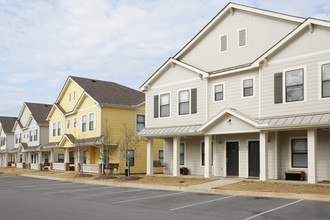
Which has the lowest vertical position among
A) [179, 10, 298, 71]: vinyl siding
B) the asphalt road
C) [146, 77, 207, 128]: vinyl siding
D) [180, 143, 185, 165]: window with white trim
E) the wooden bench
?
the asphalt road

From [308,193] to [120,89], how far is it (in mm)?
27955

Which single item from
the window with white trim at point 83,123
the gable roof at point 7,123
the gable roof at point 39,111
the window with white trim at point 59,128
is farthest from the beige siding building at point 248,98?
the gable roof at point 7,123

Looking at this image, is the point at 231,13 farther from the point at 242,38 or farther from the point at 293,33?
the point at 293,33

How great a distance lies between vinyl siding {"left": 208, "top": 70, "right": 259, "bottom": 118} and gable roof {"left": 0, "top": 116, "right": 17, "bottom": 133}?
168ft

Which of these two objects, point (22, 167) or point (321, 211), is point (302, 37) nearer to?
point (321, 211)

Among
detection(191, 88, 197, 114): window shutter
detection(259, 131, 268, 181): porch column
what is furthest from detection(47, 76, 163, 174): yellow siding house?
detection(259, 131, 268, 181): porch column

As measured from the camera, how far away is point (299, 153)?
20531mm

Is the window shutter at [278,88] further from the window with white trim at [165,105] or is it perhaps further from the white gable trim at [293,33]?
the window with white trim at [165,105]

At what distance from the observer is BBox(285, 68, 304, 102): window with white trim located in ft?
63.3

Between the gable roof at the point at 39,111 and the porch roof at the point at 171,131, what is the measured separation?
1105 inches

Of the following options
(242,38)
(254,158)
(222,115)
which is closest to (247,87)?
(222,115)

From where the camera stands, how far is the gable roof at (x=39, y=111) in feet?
171

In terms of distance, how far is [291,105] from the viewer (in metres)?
19.7

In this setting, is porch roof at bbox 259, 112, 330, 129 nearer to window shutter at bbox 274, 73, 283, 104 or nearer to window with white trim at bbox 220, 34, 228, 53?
window shutter at bbox 274, 73, 283, 104
